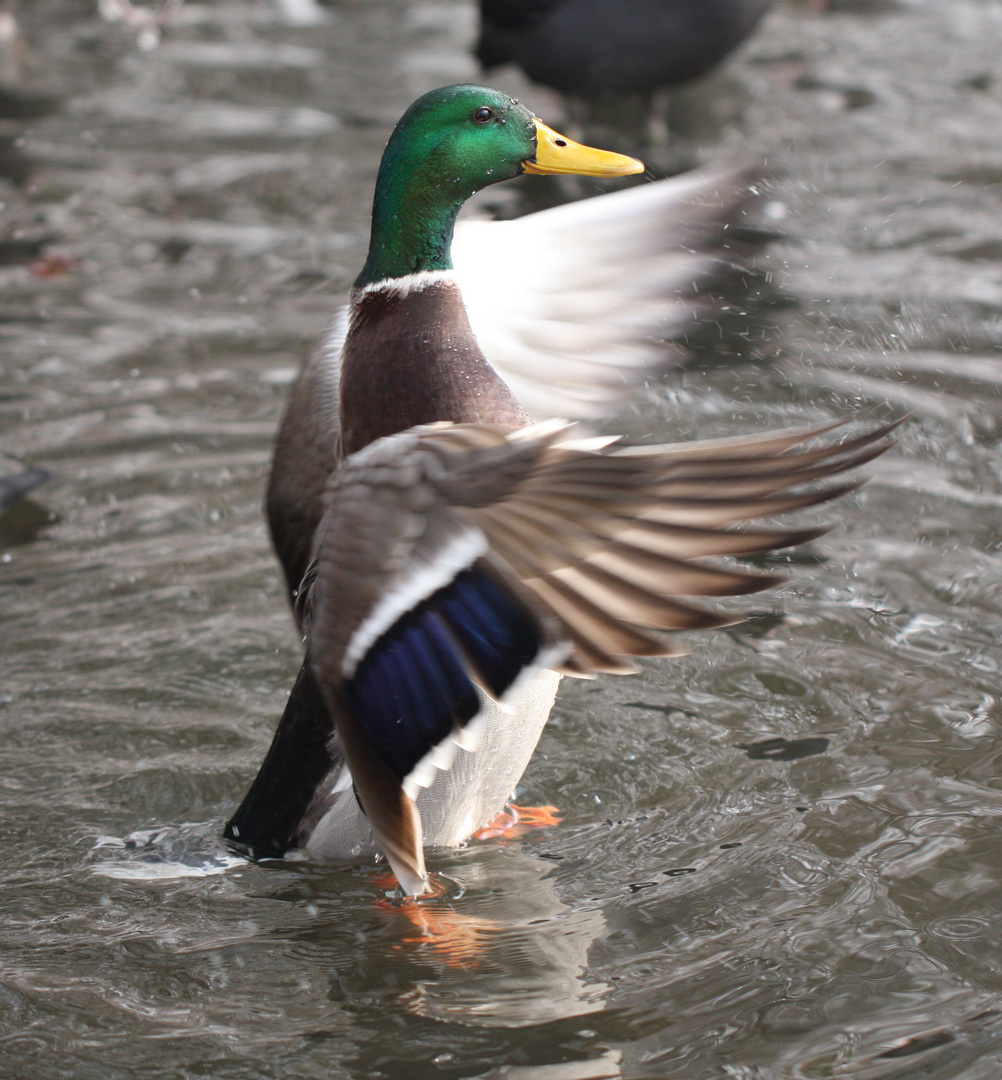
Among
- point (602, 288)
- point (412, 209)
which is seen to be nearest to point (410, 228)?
point (412, 209)

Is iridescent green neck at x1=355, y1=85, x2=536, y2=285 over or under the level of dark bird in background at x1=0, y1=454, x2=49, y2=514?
over

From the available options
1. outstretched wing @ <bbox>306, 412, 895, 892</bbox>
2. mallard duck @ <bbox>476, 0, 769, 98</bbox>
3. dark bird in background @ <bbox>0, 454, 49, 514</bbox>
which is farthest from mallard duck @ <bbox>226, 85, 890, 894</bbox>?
mallard duck @ <bbox>476, 0, 769, 98</bbox>

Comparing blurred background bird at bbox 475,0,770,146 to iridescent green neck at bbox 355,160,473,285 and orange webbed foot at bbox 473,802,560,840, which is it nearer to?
iridescent green neck at bbox 355,160,473,285

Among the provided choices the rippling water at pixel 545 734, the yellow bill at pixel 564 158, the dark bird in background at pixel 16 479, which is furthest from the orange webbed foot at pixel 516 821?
the dark bird in background at pixel 16 479

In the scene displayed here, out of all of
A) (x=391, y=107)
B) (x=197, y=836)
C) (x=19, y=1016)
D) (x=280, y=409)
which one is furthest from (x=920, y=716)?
(x=391, y=107)

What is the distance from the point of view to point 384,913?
3.00 m

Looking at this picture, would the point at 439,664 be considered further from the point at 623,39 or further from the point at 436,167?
the point at 623,39

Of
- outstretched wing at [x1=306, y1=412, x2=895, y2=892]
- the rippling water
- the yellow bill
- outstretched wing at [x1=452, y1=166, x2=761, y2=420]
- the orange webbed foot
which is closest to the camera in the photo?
outstretched wing at [x1=306, y1=412, x2=895, y2=892]

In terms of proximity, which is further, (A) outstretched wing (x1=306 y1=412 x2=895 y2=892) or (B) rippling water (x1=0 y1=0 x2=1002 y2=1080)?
(B) rippling water (x1=0 y1=0 x2=1002 y2=1080)

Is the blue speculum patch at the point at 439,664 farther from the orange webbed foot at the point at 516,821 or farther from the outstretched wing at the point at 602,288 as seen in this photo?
the outstretched wing at the point at 602,288

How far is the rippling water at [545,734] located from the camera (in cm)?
258

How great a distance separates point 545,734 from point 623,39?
5.08 m

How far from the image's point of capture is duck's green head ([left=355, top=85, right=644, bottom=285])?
9.84 feet

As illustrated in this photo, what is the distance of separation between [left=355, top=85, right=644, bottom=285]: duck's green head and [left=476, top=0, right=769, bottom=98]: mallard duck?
488 cm
